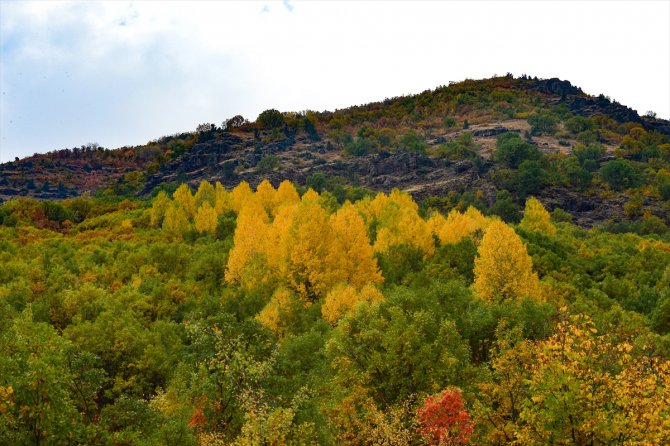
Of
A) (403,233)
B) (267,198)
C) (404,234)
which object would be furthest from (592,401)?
(267,198)

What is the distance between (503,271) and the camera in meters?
52.2

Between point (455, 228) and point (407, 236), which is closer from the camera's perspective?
point (407, 236)

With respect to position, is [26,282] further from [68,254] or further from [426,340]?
[426,340]

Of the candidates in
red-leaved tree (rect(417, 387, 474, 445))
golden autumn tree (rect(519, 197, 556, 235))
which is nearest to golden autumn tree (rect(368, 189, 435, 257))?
golden autumn tree (rect(519, 197, 556, 235))

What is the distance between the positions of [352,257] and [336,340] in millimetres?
29188

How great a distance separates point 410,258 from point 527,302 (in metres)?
28.7

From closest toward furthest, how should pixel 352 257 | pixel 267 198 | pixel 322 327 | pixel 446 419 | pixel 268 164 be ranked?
1. pixel 446 419
2. pixel 322 327
3. pixel 352 257
4. pixel 267 198
5. pixel 268 164

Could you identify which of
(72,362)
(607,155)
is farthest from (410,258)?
(607,155)

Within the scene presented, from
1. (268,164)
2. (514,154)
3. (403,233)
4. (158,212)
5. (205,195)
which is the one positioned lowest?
(403,233)

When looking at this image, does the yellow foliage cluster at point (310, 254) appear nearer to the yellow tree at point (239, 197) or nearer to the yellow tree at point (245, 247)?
the yellow tree at point (245, 247)

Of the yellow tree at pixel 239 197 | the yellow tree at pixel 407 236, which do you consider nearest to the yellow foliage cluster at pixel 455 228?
the yellow tree at pixel 407 236

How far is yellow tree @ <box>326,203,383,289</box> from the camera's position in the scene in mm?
58094

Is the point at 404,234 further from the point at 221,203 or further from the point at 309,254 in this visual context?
the point at 221,203

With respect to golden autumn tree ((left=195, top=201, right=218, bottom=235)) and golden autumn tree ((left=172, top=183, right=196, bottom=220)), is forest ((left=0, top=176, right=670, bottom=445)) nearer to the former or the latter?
golden autumn tree ((left=195, top=201, right=218, bottom=235))
